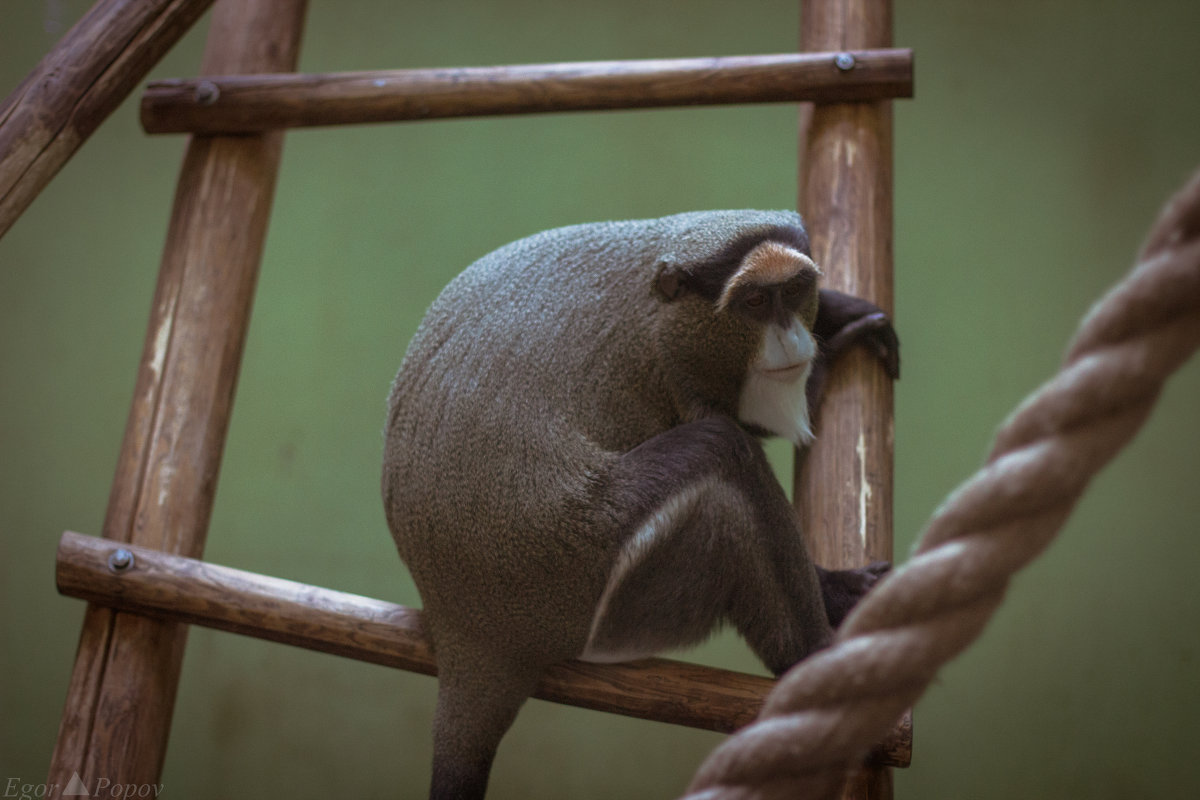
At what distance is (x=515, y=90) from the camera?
9.14 ft

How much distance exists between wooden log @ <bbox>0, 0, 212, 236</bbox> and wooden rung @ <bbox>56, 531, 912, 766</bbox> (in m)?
0.85

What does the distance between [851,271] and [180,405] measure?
183 centimetres

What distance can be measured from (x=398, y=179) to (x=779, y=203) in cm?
172

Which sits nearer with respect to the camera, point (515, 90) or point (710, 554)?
point (710, 554)

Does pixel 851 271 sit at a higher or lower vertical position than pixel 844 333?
higher

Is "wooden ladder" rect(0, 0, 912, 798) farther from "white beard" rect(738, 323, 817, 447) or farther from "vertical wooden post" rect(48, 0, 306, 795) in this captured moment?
"white beard" rect(738, 323, 817, 447)

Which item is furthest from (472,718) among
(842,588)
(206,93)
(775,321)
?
(206,93)

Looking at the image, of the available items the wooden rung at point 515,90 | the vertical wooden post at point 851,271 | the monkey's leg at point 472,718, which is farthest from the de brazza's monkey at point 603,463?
the wooden rung at point 515,90

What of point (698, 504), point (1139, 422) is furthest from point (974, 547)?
point (698, 504)

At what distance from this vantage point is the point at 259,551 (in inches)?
164

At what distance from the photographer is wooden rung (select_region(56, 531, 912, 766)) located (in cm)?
202

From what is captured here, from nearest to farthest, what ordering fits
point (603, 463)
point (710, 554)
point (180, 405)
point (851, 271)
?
point (710, 554) < point (603, 463) < point (851, 271) < point (180, 405)

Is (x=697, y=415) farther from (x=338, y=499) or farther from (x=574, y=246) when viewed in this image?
(x=338, y=499)

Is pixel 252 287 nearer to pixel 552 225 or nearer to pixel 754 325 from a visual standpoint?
pixel 754 325
